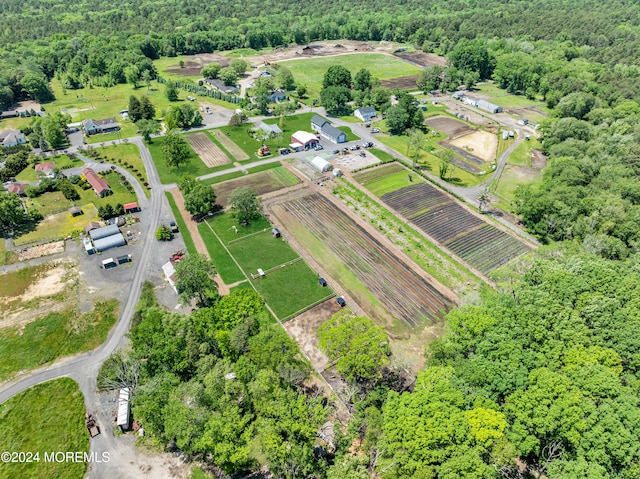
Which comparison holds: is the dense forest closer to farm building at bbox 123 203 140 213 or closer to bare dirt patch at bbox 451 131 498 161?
farm building at bbox 123 203 140 213

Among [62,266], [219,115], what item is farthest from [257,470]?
[219,115]

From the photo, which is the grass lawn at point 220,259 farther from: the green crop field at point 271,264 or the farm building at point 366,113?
the farm building at point 366,113

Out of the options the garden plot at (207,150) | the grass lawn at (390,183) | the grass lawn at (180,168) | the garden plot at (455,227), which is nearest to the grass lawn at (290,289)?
the garden plot at (455,227)

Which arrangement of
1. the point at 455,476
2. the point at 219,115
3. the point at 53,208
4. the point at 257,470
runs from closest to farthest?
1. the point at 455,476
2. the point at 257,470
3. the point at 53,208
4. the point at 219,115

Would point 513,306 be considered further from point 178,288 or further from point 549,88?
point 549,88

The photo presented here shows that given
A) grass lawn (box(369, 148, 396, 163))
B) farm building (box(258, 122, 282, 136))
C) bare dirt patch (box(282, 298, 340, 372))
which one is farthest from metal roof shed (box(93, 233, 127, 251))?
grass lawn (box(369, 148, 396, 163))

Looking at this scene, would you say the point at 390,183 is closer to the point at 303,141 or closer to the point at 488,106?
the point at 303,141

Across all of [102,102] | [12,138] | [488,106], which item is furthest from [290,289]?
[102,102]
